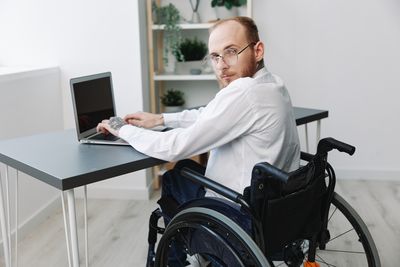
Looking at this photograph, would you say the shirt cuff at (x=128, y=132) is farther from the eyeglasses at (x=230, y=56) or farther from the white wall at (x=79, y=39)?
the white wall at (x=79, y=39)

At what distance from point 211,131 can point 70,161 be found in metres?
0.45

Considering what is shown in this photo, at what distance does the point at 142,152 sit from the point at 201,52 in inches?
70.5

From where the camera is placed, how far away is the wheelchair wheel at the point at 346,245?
1.58 meters

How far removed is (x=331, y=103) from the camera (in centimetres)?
334

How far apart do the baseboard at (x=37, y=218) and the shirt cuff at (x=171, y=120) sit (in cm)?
112

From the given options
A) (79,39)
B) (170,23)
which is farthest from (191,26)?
(79,39)

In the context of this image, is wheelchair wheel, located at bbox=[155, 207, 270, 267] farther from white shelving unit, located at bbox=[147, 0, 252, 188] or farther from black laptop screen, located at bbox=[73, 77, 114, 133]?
white shelving unit, located at bbox=[147, 0, 252, 188]

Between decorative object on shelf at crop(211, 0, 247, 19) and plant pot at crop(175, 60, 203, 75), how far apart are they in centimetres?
34

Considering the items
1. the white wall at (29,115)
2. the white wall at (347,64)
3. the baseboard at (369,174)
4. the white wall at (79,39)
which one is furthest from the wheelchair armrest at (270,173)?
the baseboard at (369,174)

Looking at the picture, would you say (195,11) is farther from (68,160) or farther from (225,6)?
(68,160)

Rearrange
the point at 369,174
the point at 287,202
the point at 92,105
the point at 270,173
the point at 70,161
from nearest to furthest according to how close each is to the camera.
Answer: the point at 270,173 < the point at 287,202 < the point at 70,161 < the point at 92,105 < the point at 369,174

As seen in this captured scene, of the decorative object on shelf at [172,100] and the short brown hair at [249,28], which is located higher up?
the short brown hair at [249,28]

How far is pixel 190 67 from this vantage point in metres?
3.12

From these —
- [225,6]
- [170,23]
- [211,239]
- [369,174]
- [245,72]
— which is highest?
[225,6]
